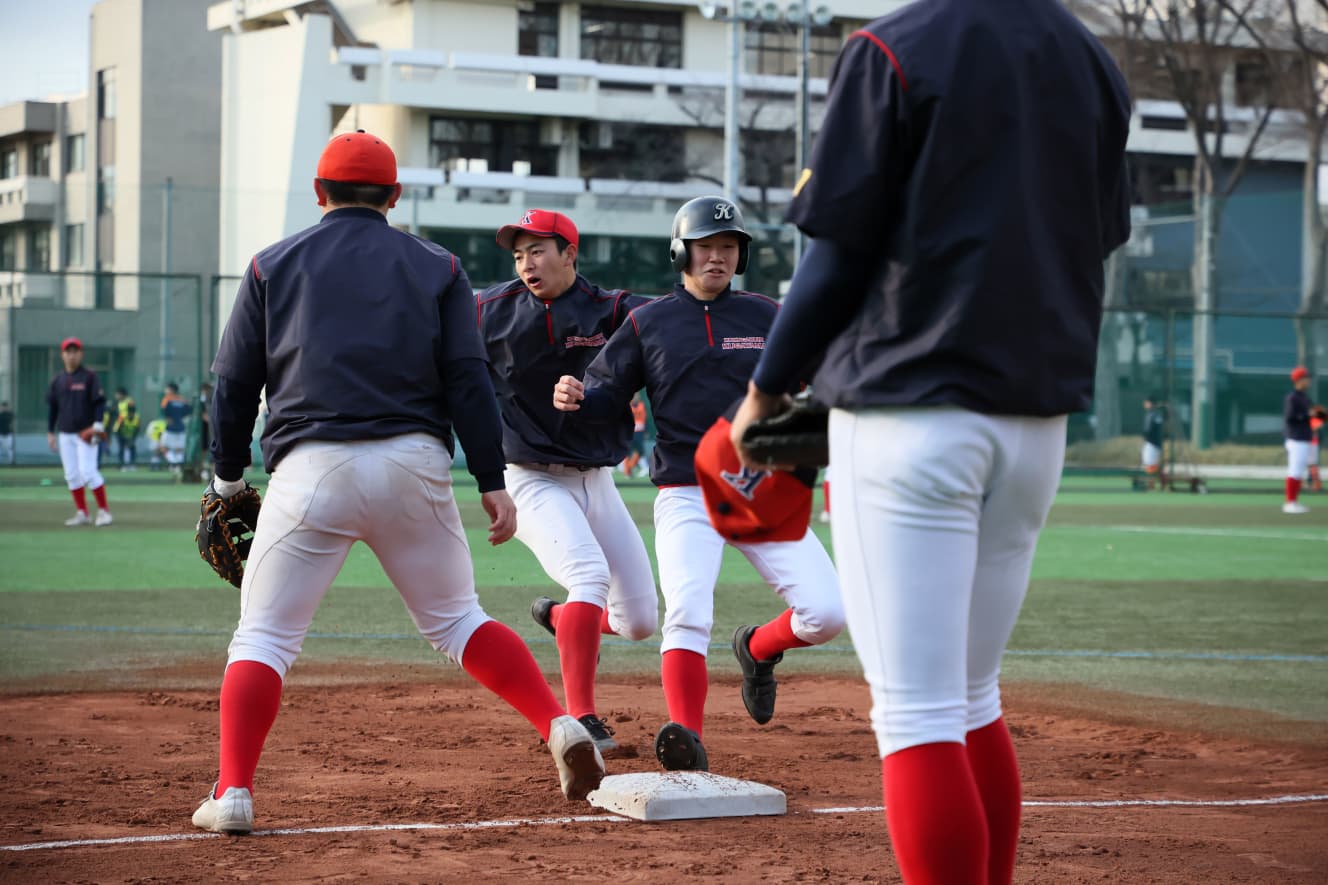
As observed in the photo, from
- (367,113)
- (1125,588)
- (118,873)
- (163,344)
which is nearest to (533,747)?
(118,873)

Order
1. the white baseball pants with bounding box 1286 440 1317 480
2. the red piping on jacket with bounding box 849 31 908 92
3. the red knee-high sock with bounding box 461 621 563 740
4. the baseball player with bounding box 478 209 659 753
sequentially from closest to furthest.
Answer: the red piping on jacket with bounding box 849 31 908 92
the red knee-high sock with bounding box 461 621 563 740
the baseball player with bounding box 478 209 659 753
the white baseball pants with bounding box 1286 440 1317 480

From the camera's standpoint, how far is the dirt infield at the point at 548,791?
4.63 meters

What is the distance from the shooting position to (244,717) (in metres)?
4.98

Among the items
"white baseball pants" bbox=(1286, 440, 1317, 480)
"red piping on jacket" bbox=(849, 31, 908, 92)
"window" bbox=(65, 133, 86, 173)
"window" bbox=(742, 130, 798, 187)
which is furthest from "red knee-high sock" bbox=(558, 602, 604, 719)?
"window" bbox=(65, 133, 86, 173)

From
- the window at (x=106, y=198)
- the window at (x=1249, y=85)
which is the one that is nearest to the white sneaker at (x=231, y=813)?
the window at (x=106, y=198)

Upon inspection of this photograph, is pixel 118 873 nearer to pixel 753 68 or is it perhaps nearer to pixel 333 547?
pixel 333 547

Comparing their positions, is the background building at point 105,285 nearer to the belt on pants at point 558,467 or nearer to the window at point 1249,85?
the belt on pants at point 558,467

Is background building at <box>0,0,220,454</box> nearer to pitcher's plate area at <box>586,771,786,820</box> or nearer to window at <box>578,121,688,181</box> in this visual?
window at <box>578,121,688,181</box>

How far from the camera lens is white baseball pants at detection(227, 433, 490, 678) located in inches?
193

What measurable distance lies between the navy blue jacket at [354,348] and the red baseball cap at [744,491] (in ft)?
5.45

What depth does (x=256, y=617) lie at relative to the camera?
5.04 meters

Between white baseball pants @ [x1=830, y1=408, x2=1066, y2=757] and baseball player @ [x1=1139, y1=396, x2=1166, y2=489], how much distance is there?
2910 centimetres

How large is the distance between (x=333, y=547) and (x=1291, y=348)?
33553 mm

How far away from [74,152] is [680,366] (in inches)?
2496
